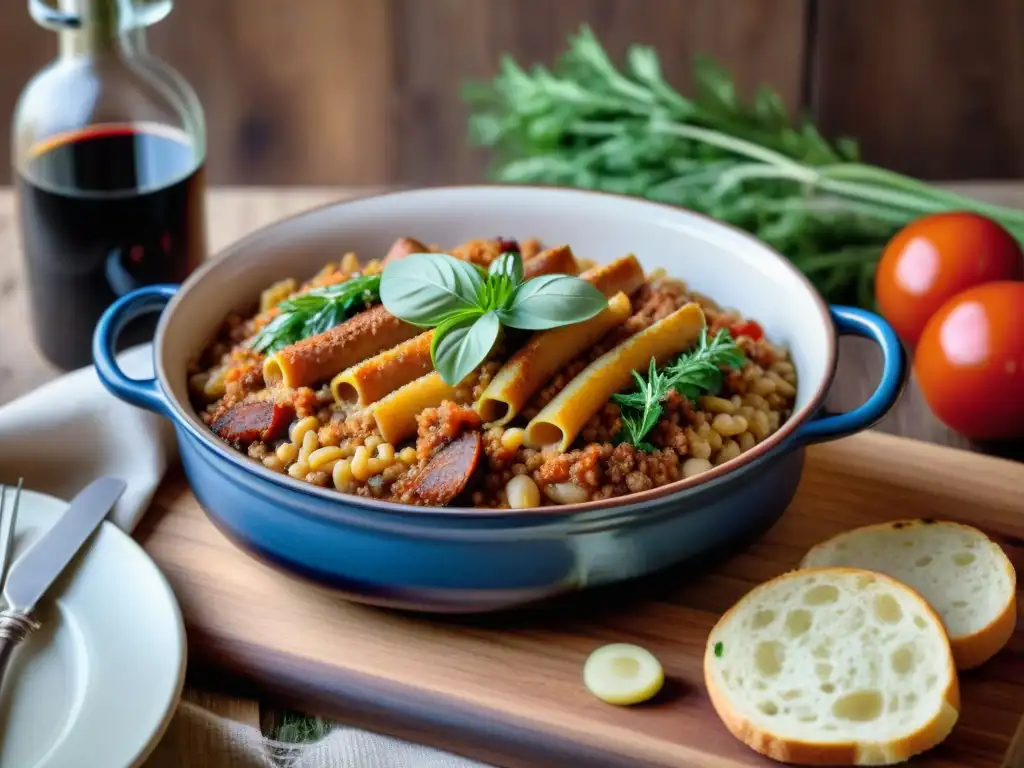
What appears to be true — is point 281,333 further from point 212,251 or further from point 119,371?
point 212,251

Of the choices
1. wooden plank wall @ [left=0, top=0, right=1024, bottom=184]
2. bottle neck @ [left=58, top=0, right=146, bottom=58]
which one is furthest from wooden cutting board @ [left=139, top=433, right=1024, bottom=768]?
wooden plank wall @ [left=0, top=0, right=1024, bottom=184]

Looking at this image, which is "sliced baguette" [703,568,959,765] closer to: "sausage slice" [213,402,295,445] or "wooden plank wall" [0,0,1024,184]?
"sausage slice" [213,402,295,445]

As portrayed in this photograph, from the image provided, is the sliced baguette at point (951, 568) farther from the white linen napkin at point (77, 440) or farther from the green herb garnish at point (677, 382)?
the white linen napkin at point (77, 440)

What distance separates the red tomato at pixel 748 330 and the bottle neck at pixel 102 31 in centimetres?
152

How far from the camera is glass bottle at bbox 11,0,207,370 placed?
10.0 feet

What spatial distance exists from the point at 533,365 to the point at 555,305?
0.36 ft

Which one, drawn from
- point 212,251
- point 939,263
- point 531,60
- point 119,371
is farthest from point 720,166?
point 119,371

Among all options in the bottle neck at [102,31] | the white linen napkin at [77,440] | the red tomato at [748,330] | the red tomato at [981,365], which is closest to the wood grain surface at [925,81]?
the red tomato at [981,365]

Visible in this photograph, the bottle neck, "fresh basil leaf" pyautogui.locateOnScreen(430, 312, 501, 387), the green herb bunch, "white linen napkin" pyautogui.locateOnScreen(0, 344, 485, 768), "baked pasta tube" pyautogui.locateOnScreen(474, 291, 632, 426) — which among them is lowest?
"white linen napkin" pyautogui.locateOnScreen(0, 344, 485, 768)

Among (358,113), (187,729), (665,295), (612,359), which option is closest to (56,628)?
(187,729)

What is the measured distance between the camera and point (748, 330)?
8.71 feet

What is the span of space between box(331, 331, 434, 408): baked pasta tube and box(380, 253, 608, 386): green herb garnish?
0.16 feet

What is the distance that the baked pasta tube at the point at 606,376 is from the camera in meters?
2.25

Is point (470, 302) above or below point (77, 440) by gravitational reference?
above
